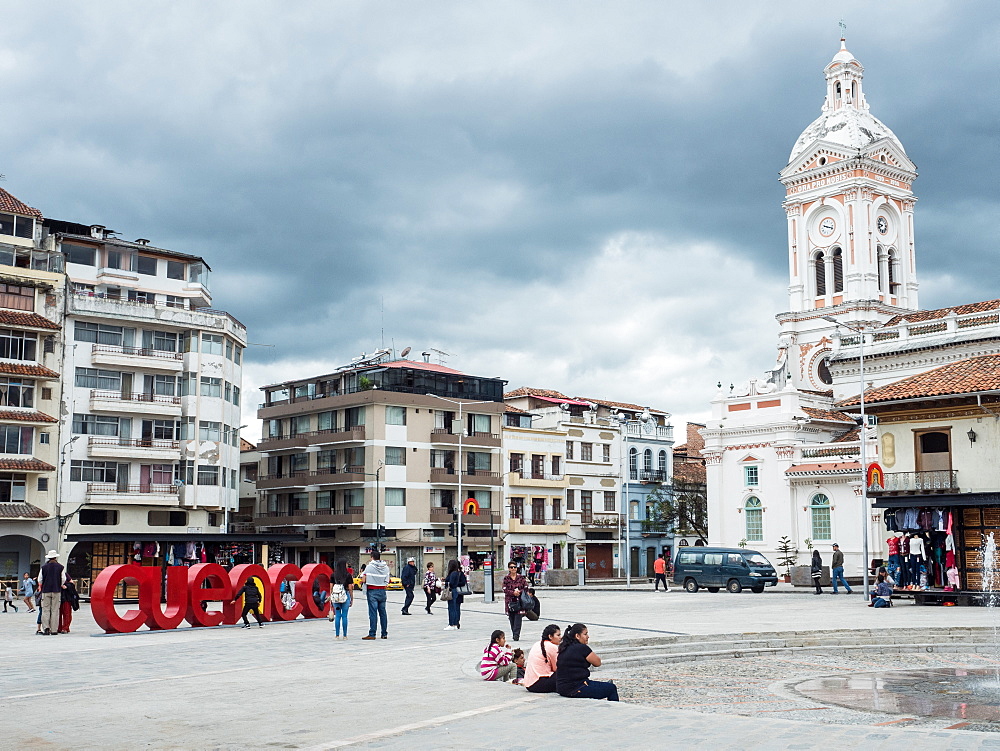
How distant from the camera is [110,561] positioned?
46.2 meters

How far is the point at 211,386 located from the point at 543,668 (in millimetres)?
47825

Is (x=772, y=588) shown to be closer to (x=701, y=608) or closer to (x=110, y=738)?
(x=701, y=608)

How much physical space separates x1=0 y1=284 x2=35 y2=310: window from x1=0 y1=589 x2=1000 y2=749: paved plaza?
96.1ft

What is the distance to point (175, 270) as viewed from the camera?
212 feet

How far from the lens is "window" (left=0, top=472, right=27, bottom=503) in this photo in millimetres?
51469

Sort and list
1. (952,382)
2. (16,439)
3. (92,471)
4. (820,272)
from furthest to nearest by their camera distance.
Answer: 1. (820,272)
2. (92,471)
3. (16,439)
4. (952,382)

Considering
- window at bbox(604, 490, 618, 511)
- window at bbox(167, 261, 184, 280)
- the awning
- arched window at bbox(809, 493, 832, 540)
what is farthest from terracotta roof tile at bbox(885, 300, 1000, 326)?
window at bbox(167, 261, 184, 280)

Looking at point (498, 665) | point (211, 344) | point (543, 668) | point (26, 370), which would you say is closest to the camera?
point (543, 668)

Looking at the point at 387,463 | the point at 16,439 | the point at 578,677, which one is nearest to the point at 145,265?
the point at 16,439

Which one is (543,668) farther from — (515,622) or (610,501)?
(610,501)

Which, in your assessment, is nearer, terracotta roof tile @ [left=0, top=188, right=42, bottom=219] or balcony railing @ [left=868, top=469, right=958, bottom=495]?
balcony railing @ [left=868, top=469, right=958, bottom=495]

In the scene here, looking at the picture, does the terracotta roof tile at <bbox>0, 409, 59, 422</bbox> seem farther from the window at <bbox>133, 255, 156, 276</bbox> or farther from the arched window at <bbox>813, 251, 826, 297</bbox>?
the arched window at <bbox>813, 251, 826, 297</bbox>

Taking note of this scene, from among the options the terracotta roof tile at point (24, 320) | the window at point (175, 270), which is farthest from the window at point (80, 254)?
the terracotta roof tile at point (24, 320)

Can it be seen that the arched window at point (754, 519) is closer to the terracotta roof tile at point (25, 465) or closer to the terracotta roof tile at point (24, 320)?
the terracotta roof tile at point (25, 465)
